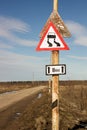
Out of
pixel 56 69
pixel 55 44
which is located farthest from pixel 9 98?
pixel 55 44

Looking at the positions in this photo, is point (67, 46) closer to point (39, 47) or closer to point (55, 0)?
point (39, 47)

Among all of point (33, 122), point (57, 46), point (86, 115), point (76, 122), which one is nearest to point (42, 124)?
point (33, 122)

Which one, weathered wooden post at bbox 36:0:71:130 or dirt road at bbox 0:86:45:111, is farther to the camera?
dirt road at bbox 0:86:45:111

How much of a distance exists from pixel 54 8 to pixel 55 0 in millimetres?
205

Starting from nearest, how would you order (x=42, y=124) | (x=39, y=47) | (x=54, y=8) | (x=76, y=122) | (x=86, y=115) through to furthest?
(x=39, y=47) < (x=54, y=8) < (x=42, y=124) < (x=76, y=122) < (x=86, y=115)

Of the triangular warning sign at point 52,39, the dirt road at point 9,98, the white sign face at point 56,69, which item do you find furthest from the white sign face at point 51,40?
the dirt road at point 9,98

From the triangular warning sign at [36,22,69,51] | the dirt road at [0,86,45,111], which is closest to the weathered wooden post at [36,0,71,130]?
the triangular warning sign at [36,22,69,51]

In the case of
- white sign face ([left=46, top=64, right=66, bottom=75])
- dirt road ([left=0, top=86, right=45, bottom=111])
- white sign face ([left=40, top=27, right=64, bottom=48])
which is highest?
white sign face ([left=40, top=27, right=64, bottom=48])

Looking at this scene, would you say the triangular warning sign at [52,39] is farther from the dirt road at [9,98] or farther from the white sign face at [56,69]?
the dirt road at [9,98]

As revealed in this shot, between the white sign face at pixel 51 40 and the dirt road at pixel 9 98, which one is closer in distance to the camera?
the white sign face at pixel 51 40

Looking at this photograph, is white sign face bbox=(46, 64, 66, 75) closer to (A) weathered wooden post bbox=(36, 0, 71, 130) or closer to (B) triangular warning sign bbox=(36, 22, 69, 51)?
(A) weathered wooden post bbox=(36, 0, 71, 130)

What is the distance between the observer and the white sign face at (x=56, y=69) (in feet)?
27.6

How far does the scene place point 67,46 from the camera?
8.21m

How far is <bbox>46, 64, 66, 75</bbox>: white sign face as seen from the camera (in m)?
8.41
